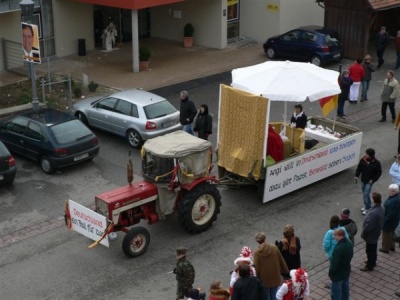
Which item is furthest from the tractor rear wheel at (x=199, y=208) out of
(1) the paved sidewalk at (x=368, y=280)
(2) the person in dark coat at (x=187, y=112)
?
(2) the person in dark coat at (x=187, y=112)

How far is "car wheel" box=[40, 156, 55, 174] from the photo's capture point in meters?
17.2

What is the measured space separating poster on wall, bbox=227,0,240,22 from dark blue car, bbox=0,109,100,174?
13.6 meters

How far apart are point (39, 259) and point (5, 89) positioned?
36.6ft

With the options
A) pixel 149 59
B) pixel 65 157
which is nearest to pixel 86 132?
pixel 65 157

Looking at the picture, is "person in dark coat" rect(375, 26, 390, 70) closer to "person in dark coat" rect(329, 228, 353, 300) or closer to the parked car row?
the parked car row

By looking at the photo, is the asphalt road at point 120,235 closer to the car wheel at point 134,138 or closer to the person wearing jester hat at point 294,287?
the car wheel at point 134,138

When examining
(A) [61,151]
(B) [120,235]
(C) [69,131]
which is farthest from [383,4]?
(B) [120,235]

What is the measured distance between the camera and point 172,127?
19.1 m

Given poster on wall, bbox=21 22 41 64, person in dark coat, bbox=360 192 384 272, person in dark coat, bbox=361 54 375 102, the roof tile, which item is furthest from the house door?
person in dark coat, bbox=360 192 384 272

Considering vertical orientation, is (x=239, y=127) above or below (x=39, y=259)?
above

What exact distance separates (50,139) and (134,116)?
2587 mm

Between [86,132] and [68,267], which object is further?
[86,132]

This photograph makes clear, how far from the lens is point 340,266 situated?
1111cm

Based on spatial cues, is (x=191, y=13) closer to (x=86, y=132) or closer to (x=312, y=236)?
(x=86, y=132)
